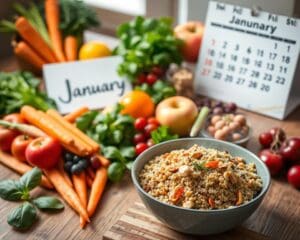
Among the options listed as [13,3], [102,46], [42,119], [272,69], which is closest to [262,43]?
[272,69]

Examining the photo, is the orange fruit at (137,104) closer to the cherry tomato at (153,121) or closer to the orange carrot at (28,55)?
the cherry tomato at (153,121)

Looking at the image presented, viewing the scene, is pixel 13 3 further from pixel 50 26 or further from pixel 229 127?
pixel 229 127

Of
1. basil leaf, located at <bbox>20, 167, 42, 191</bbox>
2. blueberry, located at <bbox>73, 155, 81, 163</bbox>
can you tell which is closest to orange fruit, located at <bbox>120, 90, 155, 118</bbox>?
blueberry, located at <bbox>73, 155, 81, 163</bbox>

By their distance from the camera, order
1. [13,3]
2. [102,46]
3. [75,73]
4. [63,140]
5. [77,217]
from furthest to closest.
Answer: [13,3] → [102,46] → [75,73] → [63,140] → [77,217]

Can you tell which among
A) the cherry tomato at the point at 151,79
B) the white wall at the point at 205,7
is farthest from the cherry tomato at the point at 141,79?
the white wall at the point at 205,7

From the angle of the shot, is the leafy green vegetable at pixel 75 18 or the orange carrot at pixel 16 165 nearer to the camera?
the orange carrot at pixel 16 165

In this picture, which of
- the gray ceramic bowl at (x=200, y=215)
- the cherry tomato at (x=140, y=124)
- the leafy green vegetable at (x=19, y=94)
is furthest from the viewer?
the leafy green vegetable at (x=19, y=94)

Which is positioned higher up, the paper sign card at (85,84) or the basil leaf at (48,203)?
the paper sign card at (85,84)

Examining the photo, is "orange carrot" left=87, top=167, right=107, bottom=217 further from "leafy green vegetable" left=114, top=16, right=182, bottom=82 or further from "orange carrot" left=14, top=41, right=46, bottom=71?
"orange carrot" left=14, top=41, right=46, bottom=71
